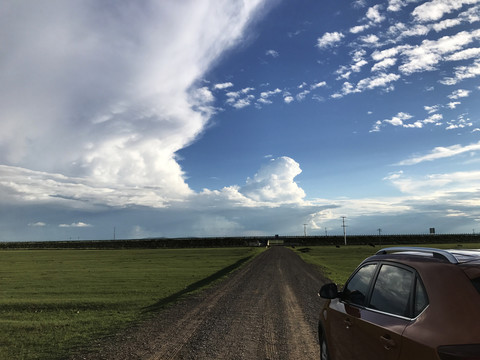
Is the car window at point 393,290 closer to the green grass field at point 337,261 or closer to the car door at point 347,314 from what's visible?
the car door at point 347,314

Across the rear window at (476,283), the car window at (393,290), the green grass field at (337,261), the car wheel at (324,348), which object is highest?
the rear window at (476,283)

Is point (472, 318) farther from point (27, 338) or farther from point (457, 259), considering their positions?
point (27, 338)

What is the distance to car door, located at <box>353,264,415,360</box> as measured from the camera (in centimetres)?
309

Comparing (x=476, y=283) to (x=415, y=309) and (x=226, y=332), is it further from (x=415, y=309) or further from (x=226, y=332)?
(x=226, y=332)

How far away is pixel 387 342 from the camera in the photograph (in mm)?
3127

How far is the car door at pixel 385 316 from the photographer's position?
3.09m

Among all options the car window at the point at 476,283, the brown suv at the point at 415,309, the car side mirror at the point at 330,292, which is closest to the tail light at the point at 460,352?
the brown suv at the point at 415,309

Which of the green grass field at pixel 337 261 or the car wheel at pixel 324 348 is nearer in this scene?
the car wheel at pixel 324 348

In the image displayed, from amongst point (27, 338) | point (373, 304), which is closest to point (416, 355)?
point (373, 304)

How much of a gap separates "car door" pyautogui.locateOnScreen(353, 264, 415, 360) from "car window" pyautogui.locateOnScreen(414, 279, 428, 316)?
0.09 metres

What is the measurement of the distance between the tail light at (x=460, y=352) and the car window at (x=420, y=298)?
466 mm

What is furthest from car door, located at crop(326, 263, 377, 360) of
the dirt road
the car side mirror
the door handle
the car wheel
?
the dirt road

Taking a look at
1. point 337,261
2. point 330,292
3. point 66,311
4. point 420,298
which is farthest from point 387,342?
point 337,261

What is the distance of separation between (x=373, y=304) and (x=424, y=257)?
0.84 meters
